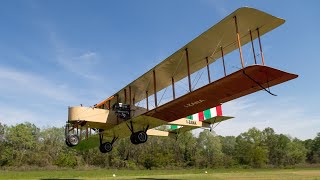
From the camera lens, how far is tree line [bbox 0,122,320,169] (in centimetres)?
6022

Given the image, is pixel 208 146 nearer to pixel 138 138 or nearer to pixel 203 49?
pixel 138 138

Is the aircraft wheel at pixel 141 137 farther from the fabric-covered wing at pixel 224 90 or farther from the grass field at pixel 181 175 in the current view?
the grass field at pixel 181 175

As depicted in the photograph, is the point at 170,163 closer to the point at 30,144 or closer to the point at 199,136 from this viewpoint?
the point at 199,136

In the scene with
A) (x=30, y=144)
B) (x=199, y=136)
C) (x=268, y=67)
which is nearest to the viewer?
(x=268, y=67)

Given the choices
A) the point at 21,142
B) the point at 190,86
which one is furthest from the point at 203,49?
the point at 21,142

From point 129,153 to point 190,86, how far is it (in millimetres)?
62784

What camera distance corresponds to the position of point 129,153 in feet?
243

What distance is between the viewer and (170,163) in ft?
199

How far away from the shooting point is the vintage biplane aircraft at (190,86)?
37.7ft

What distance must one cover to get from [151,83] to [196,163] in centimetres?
5127

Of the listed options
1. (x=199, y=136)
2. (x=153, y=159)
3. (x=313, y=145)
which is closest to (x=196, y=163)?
(x=153, y=159)

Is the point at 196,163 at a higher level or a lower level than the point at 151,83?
lower

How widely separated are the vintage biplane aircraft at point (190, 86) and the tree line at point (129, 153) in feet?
133

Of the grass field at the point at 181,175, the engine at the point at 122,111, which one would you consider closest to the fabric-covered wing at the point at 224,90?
the engine at the point at 122,111
